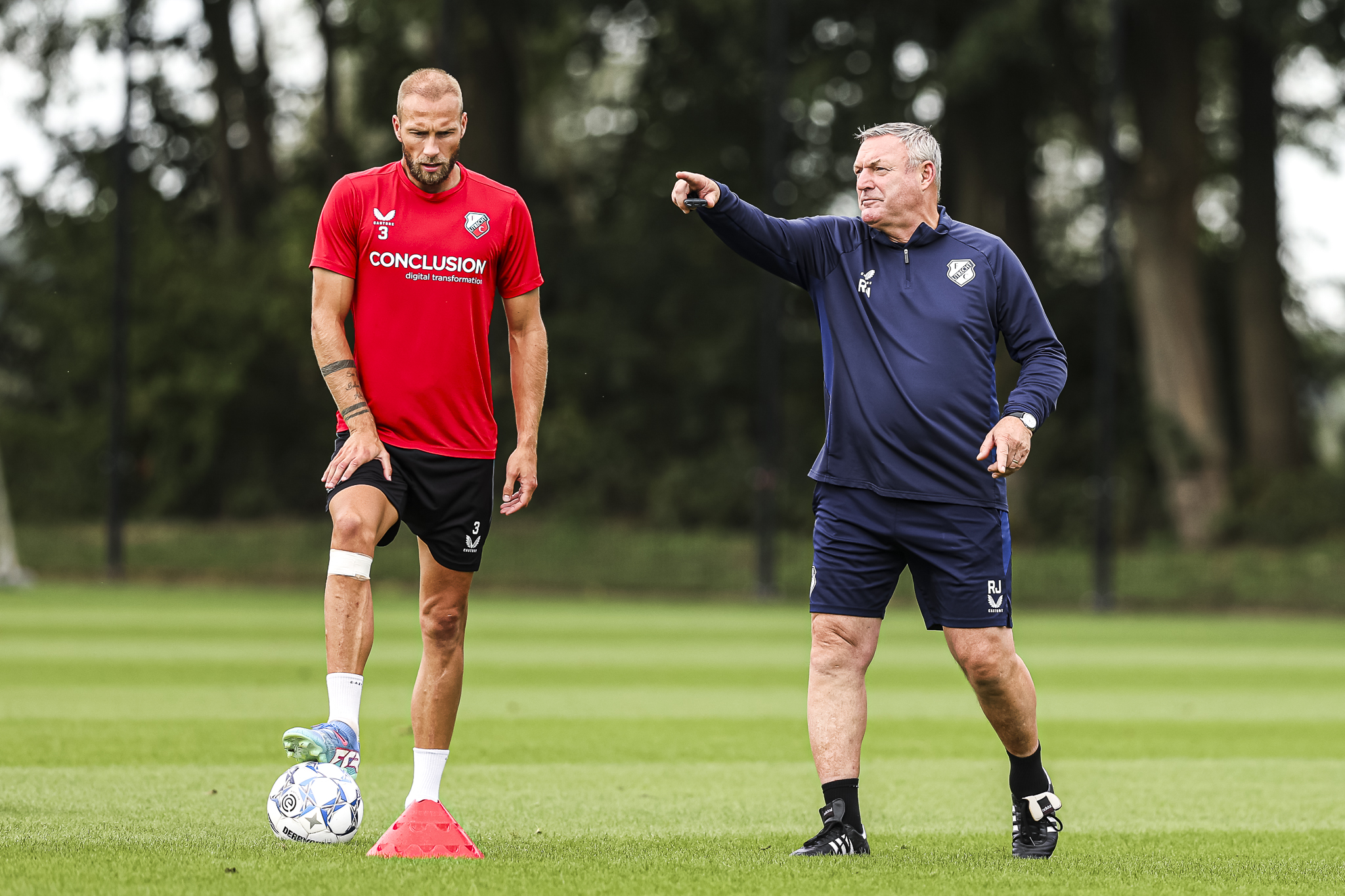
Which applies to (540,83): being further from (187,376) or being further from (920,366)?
(920,366)

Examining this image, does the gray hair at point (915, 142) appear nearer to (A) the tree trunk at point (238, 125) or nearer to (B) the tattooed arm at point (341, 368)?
(B) the tattooed arm at point (341, 368)

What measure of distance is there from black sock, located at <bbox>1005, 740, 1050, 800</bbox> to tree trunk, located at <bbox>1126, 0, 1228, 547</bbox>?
23665 millimetres

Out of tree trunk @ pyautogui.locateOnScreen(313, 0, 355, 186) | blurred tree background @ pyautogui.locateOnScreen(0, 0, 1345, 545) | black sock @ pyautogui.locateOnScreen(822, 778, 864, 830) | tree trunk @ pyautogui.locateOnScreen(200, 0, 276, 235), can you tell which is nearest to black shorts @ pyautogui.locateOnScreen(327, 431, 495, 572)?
black sock @ pyautogui.locateOnScreen(822, 778, 864, 830)

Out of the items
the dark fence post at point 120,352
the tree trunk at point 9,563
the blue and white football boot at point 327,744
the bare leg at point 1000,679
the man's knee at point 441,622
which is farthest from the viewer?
the dark fence post at point 120,352

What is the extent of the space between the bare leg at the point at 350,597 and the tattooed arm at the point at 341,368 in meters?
0.14

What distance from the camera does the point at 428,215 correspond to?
5445 mm

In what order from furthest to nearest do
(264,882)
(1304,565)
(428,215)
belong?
(1304,565) → (428,215) → (264,882)

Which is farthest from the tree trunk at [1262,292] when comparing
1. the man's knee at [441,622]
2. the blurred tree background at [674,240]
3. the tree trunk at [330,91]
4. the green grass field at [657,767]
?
the man's knee at [441,622]

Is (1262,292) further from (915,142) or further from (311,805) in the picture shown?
(311,805)

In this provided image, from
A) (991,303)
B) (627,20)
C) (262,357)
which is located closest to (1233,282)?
(627,20)

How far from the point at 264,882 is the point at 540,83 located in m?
31.9

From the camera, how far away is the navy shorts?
5.45 m

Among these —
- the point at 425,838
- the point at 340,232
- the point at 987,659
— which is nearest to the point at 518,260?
the point at 340,232

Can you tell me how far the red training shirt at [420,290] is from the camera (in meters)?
5.39
